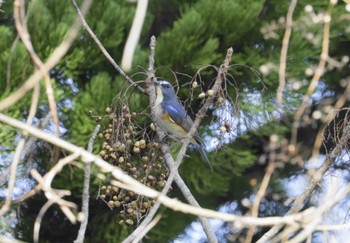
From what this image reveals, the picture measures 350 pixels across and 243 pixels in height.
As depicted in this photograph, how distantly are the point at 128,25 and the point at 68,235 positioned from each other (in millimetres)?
1131

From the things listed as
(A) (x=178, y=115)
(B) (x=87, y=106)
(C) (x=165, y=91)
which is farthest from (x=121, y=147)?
(A) (x=178, y=115)

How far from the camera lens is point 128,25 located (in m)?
4.52

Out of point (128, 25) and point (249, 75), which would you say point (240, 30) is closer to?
point (249, 75)

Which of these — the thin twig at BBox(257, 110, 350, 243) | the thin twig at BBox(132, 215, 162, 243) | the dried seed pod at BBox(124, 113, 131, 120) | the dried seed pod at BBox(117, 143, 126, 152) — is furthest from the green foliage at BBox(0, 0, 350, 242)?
the thin twig at BBox(132, 215, 162, 243)

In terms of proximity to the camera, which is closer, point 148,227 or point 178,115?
point 148,227

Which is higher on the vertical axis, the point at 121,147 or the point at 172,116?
the point at 121,147

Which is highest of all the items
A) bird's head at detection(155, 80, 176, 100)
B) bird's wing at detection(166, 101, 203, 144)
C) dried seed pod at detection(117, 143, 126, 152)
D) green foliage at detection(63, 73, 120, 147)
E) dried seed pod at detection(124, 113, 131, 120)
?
dried seed pod at detection(124, 113, 131, 120)

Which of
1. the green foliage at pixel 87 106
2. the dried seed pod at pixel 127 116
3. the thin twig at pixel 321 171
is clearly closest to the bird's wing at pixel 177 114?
the green foliage at pixel 87 106

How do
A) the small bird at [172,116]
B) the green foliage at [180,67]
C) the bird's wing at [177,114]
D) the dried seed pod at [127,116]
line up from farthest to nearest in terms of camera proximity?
the bird's wing at [177,114], the small bird at [172,116], the green foliage at [180,67], the dried seed pod at [127,116]

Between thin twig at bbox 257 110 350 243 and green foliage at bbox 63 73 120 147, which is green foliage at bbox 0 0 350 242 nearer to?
green foliage at bbox 63 73 120 147

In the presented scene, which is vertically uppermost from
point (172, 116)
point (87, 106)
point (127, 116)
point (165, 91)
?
point (127, 116)

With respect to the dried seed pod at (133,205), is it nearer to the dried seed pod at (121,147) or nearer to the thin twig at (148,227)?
the dried seed pod at (121,147)

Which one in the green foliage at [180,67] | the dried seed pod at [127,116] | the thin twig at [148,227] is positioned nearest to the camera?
the thin twig at [148,227]

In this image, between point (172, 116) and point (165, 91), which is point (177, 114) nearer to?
point (172, 116)
